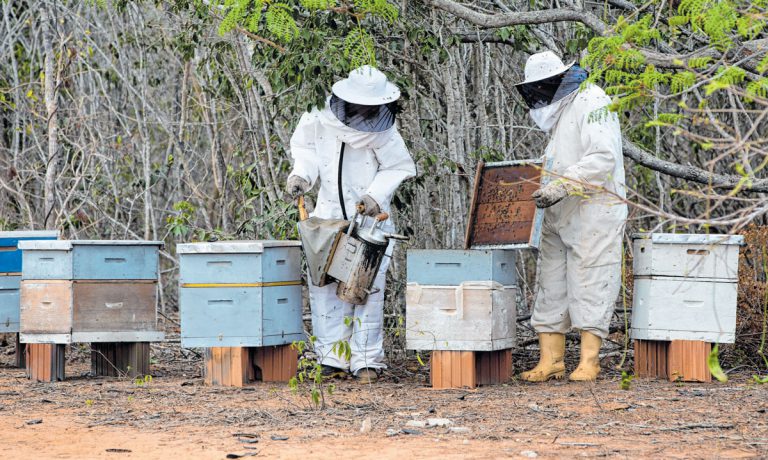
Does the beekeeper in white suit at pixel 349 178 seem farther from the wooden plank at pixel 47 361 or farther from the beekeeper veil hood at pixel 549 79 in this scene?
the wooden plank at pixel 47 361

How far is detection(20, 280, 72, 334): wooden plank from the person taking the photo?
586cm

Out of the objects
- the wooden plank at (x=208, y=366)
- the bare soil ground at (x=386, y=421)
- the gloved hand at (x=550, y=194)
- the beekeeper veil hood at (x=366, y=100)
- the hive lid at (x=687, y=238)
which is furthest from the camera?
the wooden plank at (x=208, y=366)

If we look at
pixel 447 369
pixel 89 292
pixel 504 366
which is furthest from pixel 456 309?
pixel 89 292

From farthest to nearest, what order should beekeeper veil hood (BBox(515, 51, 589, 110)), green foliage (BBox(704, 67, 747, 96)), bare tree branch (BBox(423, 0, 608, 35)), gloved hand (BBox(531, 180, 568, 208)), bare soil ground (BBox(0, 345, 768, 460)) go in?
beekeeper veil hood (BBox(515, 51, 589, 110))
gloved hand (BBox(531, 180, 568, 208))
bare tree branch (BBox(423, 0, 608, 35))
bare soil ground (BBox(0, 345, 768, 460))
green foliage (BBox(704, 67, 747, 96))

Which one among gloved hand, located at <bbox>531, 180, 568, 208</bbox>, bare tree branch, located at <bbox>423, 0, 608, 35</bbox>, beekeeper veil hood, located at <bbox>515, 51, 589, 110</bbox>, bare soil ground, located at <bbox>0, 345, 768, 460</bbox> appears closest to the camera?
bare soil ground, located at <bbox>0, 345, 768, 460</bbox>

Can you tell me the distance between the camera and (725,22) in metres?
4.01

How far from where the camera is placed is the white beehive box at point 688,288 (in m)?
5.53

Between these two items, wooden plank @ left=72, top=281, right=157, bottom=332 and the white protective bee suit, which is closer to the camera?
the white protective bee suit

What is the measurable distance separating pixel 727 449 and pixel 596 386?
5.43ft

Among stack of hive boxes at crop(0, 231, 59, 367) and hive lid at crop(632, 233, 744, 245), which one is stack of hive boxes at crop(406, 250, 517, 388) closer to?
hive lid at crop(632, 233, 744, 245)

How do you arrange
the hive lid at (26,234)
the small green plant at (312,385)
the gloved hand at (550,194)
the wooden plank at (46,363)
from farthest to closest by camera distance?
the hive lid at (26,234)
the wooden plank at (46,363)
the gloved hand at (550,194)
the small green plant at (312,385)

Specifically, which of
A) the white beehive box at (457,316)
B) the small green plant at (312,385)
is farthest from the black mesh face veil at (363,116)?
the small green plant at (312,385)

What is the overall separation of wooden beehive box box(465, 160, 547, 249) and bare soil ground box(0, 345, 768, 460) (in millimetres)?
794

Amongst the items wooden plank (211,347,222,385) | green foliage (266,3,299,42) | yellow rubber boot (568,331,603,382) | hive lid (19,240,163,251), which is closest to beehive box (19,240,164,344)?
hive lid (19,240,163,251)
